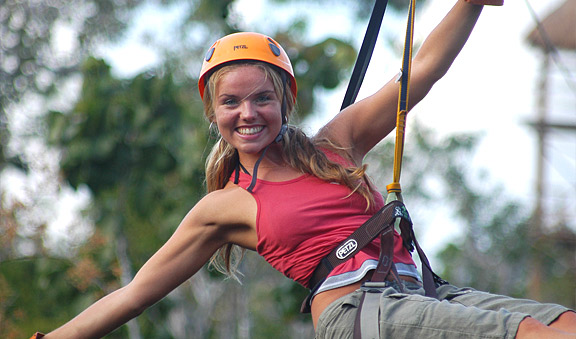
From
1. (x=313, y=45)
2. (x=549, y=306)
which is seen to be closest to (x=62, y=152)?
(x=313, y=45)

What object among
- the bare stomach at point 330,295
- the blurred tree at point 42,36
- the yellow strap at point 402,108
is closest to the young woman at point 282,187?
the bare stomach at point 330,295

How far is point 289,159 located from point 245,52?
42 centimetres

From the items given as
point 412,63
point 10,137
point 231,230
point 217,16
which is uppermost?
point 10,137

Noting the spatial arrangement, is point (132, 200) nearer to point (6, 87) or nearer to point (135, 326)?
point (135, 326)

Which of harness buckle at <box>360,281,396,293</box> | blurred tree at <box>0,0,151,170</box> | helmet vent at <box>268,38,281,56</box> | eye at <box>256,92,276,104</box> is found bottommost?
harness buckle at <box>360,281,396,293</box>

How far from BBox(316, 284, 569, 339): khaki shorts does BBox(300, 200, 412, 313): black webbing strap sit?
15cm

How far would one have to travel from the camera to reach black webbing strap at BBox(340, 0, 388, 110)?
2.93 metres

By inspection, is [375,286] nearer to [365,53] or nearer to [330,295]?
[330,295]

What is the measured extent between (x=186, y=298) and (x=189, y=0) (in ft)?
20.0

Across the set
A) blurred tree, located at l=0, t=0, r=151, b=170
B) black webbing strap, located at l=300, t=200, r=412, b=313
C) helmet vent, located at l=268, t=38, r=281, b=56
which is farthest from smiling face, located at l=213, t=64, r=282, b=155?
blurred tree, located at l=0, t=0, r=151, b=170

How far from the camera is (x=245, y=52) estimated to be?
8.79 ft

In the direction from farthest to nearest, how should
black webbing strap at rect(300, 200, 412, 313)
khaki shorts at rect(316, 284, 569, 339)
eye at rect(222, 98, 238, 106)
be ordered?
eye at rect(222, 98, 238, 106), black webbing strap at rect(300, 200, 412, 313), khaki shorts at rect(316, 284, 569, 339)

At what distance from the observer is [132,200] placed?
356 inches

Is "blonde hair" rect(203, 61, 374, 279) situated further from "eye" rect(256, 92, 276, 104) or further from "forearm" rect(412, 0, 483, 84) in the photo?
"forearm" rect(412, 0, 483, 84)
